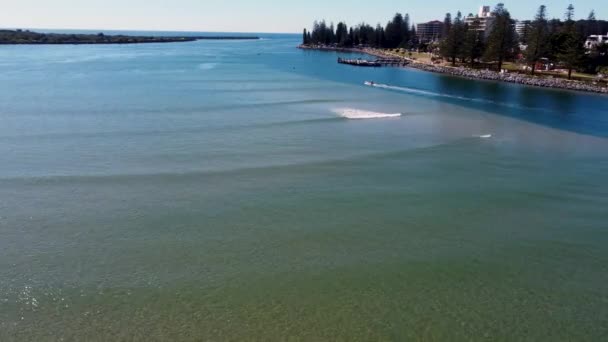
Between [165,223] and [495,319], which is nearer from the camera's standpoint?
[495,319]

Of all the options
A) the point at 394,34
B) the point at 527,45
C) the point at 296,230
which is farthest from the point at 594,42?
the point at 296,230

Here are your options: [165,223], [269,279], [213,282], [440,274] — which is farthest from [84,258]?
[440,274]

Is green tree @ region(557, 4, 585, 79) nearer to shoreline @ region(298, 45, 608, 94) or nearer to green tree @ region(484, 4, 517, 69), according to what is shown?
shoreline @ region(298, 45, 608, 94)


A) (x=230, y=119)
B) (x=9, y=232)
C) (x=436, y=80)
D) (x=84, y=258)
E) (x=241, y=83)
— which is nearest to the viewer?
(x=84, y=258)

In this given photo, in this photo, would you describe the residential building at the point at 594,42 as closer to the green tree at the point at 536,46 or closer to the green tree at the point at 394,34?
the green tree at the point at 536,46

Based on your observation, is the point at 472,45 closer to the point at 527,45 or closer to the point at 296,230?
the point at 527,45

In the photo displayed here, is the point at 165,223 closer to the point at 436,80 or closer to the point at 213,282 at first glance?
the point at 213,282

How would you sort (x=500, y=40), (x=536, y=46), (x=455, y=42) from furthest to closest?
(x=455, y=42), (x=500, y=40), (x=536, y=46)

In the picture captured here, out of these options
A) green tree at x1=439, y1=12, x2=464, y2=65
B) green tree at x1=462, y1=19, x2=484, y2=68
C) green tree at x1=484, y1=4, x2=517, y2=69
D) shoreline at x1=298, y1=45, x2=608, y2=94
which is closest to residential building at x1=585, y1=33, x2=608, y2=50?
green tree at x1=484, y1=4, x2=517, y2=69
